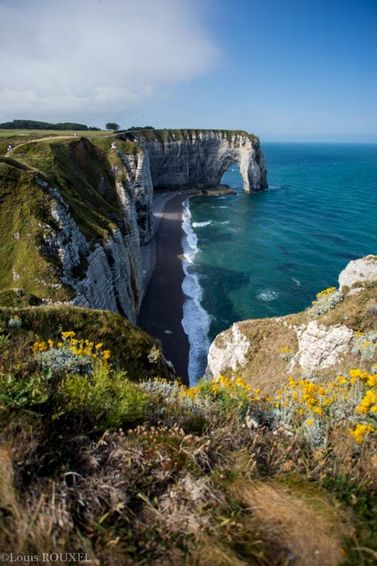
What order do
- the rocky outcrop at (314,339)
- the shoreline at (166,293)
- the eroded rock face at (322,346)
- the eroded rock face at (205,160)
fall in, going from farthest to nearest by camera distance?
1. the eroded rock face at (205,160)
2. the shoreline at (166,293)
3. the eroded rock face at (322,346)
4. the rocky outcrop at (314,339)

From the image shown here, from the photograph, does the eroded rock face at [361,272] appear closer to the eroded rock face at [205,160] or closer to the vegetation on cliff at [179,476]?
the vegetation on cliff at [179,476]

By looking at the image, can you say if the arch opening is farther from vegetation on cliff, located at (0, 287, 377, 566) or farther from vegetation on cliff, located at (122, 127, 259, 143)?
vegetation on cliff, located at (0, 287, 377, 566)


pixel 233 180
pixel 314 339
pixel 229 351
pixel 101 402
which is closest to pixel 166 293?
pixel 229 351

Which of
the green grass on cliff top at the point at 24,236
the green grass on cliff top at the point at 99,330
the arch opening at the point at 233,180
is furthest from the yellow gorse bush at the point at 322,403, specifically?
the arch opening at the point at 233,180

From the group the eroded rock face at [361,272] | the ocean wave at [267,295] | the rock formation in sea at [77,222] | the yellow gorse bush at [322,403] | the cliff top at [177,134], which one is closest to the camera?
the yellow gorse bush at [322,403]

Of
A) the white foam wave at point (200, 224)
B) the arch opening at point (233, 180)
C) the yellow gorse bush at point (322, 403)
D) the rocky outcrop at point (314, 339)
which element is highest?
the arch opening at point (233, 180)

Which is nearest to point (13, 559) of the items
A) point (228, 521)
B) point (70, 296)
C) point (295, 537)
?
point (228, 521)

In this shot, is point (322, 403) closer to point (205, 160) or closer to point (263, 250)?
point (263, 250)
